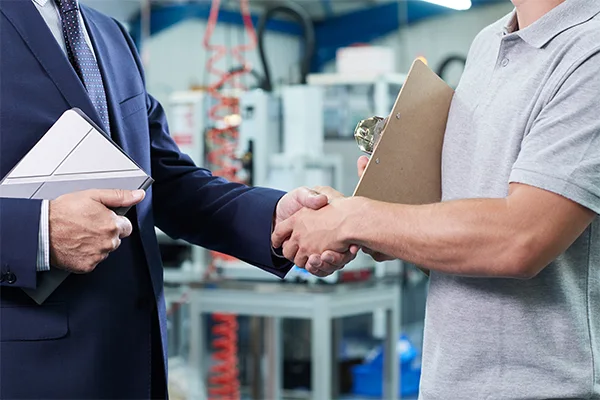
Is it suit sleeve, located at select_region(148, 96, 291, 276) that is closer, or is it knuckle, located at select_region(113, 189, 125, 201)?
knuckle, located at select_region(113, 189, 125, 201)

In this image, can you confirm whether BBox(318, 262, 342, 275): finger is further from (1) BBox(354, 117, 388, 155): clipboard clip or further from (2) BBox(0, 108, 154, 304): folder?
(2) BBox(0, 108, 154, 304): folder

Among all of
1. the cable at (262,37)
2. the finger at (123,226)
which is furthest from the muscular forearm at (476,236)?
the cable at (262,37)

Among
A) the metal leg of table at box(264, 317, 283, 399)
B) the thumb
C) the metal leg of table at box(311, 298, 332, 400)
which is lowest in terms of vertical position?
the metal leg of table at box(264, 317, 283, 399)

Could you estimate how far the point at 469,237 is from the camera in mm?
1284

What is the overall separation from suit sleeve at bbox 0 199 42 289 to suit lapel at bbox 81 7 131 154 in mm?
278

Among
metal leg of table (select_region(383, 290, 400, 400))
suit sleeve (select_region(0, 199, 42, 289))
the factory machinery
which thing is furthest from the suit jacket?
metal leg of table (select_region(383, 290, 400, 400))

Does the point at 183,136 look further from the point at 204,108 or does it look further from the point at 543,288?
the point at 543,288

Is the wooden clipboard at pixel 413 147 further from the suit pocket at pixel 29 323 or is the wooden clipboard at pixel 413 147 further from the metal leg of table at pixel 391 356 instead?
the metal leg of table at pixel 391 356

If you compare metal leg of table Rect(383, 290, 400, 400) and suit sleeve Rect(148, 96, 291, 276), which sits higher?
suit sleeve Rect(148, 96, 291, 276)

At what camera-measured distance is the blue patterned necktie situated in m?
1.51

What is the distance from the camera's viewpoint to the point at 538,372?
1313 mm

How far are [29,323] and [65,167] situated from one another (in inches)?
11.3

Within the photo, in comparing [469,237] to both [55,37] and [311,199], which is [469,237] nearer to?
[311,199]

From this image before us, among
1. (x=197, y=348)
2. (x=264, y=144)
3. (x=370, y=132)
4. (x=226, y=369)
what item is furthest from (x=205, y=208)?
(x=226, y=369)
